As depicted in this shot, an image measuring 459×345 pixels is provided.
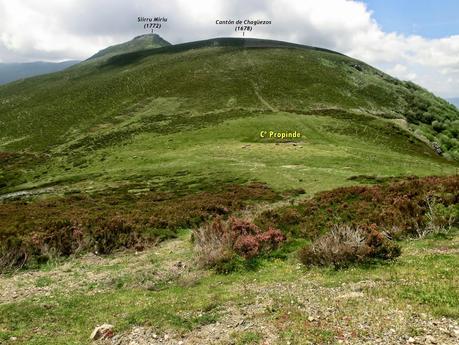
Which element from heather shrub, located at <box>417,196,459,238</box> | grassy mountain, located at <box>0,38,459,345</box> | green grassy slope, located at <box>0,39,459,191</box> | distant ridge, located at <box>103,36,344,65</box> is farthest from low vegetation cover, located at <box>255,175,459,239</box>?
distant ridge, located at <box>103,36,344,65</box>

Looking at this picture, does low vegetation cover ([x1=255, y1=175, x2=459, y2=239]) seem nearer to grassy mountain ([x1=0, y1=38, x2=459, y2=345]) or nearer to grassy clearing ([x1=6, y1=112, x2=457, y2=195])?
grassy mountain ([x1=0, y1=38, x2=459, y2=345])

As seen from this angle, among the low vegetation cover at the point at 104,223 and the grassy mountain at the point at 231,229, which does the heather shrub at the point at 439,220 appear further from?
the low vegetation cover at the point at 104,223

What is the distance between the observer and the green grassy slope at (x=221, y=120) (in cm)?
5250

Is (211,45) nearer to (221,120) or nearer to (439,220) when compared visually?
(221,120)

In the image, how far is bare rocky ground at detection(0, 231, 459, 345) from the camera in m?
10.2

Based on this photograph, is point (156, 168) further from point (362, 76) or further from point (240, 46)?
point (240, 46)

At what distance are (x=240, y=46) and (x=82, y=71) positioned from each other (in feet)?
199

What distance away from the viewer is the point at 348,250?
644 inches

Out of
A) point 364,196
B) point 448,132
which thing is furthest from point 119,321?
point 448,132

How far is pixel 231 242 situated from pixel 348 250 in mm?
6673

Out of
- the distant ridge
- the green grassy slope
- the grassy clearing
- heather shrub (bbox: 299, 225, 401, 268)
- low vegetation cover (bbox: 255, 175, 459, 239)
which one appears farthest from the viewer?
the distant ridge

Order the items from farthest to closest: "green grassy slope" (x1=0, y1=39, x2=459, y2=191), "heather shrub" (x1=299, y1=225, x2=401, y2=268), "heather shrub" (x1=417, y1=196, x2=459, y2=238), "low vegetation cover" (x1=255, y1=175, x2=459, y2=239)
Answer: "green grassy slope" (x1=0, y1=39, x2=459, y2=191)
"low vegetation cover" (x1=255, y1=175, x2=459, y2=239)
"heather shrub" (x1=417, y1=196, x2=459, y2=238)
"heather shrub" (x1=299, y1=225, x2=401, y2=268)

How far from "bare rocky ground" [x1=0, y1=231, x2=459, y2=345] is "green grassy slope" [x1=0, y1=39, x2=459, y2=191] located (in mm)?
26322

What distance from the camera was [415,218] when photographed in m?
21.9
